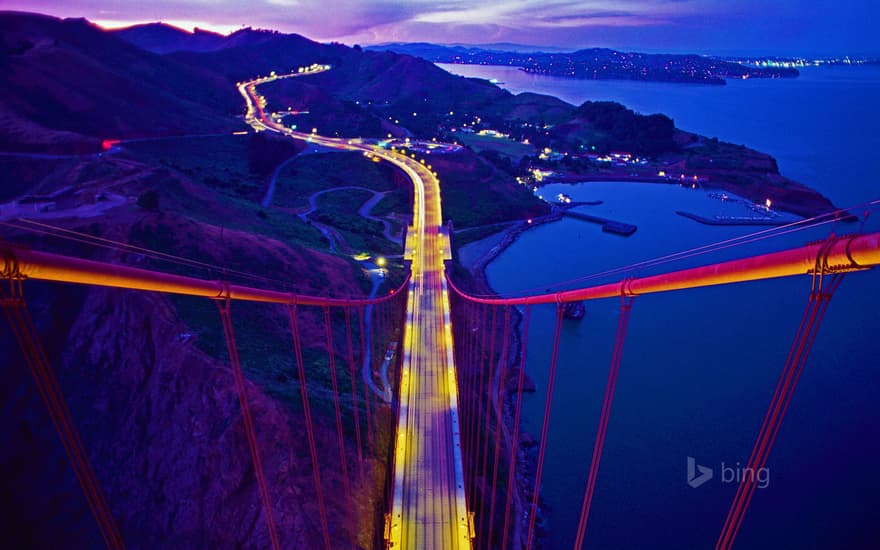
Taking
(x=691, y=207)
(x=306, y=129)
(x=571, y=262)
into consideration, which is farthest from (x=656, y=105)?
(x=571, y=262)

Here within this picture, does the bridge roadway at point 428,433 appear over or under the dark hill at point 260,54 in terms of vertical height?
under

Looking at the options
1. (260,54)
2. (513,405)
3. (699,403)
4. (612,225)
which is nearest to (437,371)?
(513,405)

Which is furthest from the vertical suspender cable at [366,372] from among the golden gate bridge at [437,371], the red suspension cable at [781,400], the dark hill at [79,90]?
the dark hill at [79,90]

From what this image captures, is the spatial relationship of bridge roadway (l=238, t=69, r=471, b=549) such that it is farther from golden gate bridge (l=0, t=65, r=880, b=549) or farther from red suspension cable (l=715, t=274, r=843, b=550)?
red suspension cable (l=715, t=274, r=843, b=550)

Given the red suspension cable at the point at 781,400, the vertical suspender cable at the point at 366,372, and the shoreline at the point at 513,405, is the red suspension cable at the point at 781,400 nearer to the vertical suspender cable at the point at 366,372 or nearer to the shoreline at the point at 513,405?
the shoreline at the point at 513,405

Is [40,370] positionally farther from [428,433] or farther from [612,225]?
[612,225]

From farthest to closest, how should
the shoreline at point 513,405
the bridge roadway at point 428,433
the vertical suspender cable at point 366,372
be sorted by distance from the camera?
the shoreline at point 513,405
the vertical suspender cable at point 366,372
the bridge roadway at point 428,433

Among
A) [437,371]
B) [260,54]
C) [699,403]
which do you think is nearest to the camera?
[437,371]
